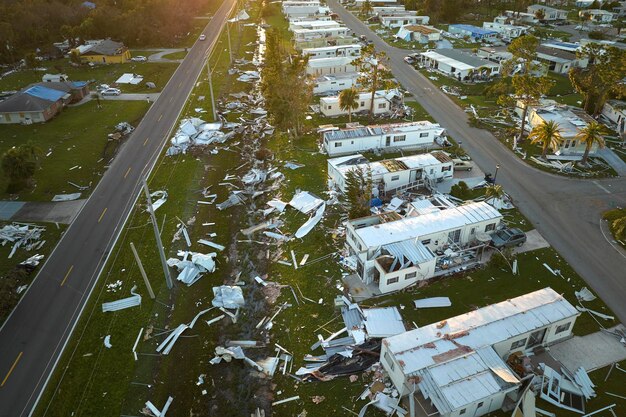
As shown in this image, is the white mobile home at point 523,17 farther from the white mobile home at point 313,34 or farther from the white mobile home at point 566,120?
the white mobile home at point 566,120

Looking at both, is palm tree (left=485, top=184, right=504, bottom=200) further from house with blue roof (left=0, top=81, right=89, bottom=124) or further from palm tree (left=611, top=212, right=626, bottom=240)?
house with blue roof (left=0, top=81, right=89, bottom=124)

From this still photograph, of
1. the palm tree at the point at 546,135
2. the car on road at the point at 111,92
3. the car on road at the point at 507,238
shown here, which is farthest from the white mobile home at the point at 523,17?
the car on road at the point at 507,238

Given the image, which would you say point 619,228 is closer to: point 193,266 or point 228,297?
point 228,297

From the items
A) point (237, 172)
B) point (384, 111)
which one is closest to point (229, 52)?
point (384, 111)

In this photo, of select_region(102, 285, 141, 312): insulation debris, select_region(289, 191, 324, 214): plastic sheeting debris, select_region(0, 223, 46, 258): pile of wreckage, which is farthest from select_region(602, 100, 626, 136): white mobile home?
select_region(0, 223, 46, 258): pile of wreckage

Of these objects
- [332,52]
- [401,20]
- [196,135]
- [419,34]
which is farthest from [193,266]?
[401,20]

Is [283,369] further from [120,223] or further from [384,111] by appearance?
[384,111]
